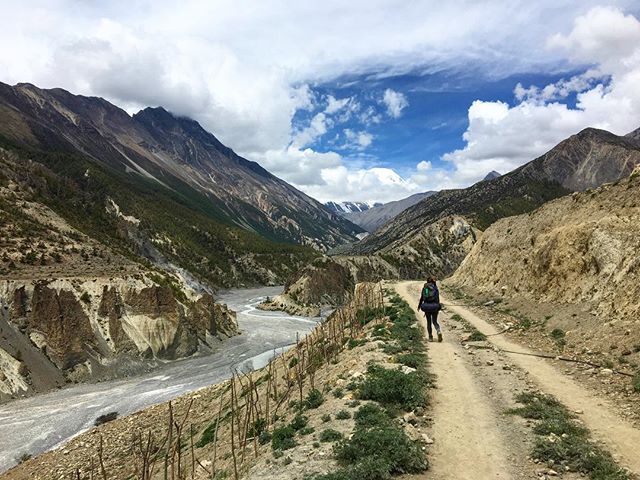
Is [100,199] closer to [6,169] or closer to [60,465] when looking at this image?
[6,169]

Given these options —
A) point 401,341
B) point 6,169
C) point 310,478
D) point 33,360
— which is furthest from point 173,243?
point 310,478

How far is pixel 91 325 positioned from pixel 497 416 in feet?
168

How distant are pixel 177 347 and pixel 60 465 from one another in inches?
1340

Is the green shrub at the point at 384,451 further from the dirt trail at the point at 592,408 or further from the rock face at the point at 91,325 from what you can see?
the rock face at the point at 91,325

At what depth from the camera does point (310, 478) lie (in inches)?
453

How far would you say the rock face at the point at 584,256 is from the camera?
79.2ft

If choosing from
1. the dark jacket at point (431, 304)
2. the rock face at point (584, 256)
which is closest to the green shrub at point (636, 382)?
the rock face at point (584, 256)

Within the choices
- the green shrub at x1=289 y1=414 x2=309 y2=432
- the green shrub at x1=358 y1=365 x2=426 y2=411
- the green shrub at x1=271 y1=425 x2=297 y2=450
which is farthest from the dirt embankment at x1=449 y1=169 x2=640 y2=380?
the green shrub at x1=271 y1=425 x2=297 y2=450

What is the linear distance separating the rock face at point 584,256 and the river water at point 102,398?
33.0m

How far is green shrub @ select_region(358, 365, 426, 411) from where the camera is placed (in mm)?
15906

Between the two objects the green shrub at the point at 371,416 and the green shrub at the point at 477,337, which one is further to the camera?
the green shrub at the point at 477,337

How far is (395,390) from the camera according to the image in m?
16.5

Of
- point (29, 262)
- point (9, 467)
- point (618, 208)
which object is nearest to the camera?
point (9, 467)

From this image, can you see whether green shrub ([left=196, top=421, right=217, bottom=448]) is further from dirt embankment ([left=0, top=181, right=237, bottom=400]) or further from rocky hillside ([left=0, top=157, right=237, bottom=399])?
rocky hillside ([left=0, top=157, right=237, bottom=399])
